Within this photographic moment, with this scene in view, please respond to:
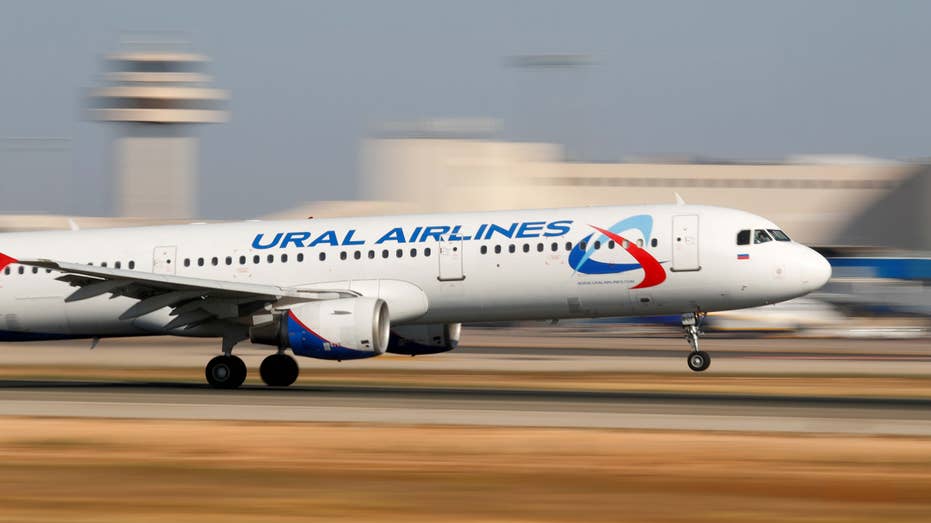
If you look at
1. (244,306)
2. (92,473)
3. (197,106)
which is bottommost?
(92,473)

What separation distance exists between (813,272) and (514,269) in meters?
6.68

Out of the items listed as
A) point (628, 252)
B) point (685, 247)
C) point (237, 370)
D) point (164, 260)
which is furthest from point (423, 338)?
point (685, 247)

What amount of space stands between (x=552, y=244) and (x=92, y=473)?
1474 centimetres

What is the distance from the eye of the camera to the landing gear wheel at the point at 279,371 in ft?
106

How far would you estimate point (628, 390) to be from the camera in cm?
3200

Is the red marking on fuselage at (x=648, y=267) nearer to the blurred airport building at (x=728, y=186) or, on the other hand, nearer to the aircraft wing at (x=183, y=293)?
the aircraft wing at (x=183, y=293)

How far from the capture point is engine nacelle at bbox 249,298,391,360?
28.7 m

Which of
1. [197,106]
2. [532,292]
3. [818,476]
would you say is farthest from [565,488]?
[197,106]

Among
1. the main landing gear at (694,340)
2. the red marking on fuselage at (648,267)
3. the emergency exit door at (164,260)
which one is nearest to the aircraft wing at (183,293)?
the emergency exit door at (164,260)

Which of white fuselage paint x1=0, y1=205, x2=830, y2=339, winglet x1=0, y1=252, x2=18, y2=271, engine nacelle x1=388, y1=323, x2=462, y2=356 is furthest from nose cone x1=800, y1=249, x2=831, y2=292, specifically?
winglet x1=0, y1=252, x2=18, y2=271

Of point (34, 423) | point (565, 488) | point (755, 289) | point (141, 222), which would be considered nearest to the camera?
point (565, 488)

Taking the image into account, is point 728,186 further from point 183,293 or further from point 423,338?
point 183,293

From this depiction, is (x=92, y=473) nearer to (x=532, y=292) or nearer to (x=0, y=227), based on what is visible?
(x=532, y=292)

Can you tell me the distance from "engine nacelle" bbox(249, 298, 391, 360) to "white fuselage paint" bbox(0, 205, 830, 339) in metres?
1.75
